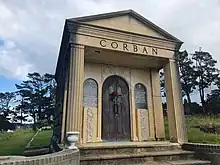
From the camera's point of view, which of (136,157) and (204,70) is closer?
(136,157)

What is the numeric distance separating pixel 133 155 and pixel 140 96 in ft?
10.4

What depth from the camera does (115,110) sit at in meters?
6.86

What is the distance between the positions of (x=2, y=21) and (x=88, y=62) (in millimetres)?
3912

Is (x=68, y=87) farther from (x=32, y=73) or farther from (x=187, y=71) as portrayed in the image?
(x=32, y=73)

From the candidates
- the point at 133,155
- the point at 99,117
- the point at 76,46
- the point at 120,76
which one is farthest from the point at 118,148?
the point at 120,76

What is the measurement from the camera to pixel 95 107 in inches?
259

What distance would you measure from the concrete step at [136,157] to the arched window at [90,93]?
2361 mm

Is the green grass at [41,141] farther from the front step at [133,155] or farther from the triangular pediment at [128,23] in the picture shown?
the triangular pediment at [128,23]

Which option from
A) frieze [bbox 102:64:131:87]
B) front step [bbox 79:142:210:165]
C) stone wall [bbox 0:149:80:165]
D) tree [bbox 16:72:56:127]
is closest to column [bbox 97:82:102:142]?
frieze [bbox 102:64:131:87]

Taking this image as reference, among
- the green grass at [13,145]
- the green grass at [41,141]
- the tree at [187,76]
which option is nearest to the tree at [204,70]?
the tree at [187,76]

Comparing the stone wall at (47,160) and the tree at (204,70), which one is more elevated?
the tree at (204,70)

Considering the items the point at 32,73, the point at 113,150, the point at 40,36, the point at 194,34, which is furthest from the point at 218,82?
the point at 32,73

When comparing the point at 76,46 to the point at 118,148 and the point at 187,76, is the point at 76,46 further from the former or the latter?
the point at 187,76

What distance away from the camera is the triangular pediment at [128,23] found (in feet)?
19.7
